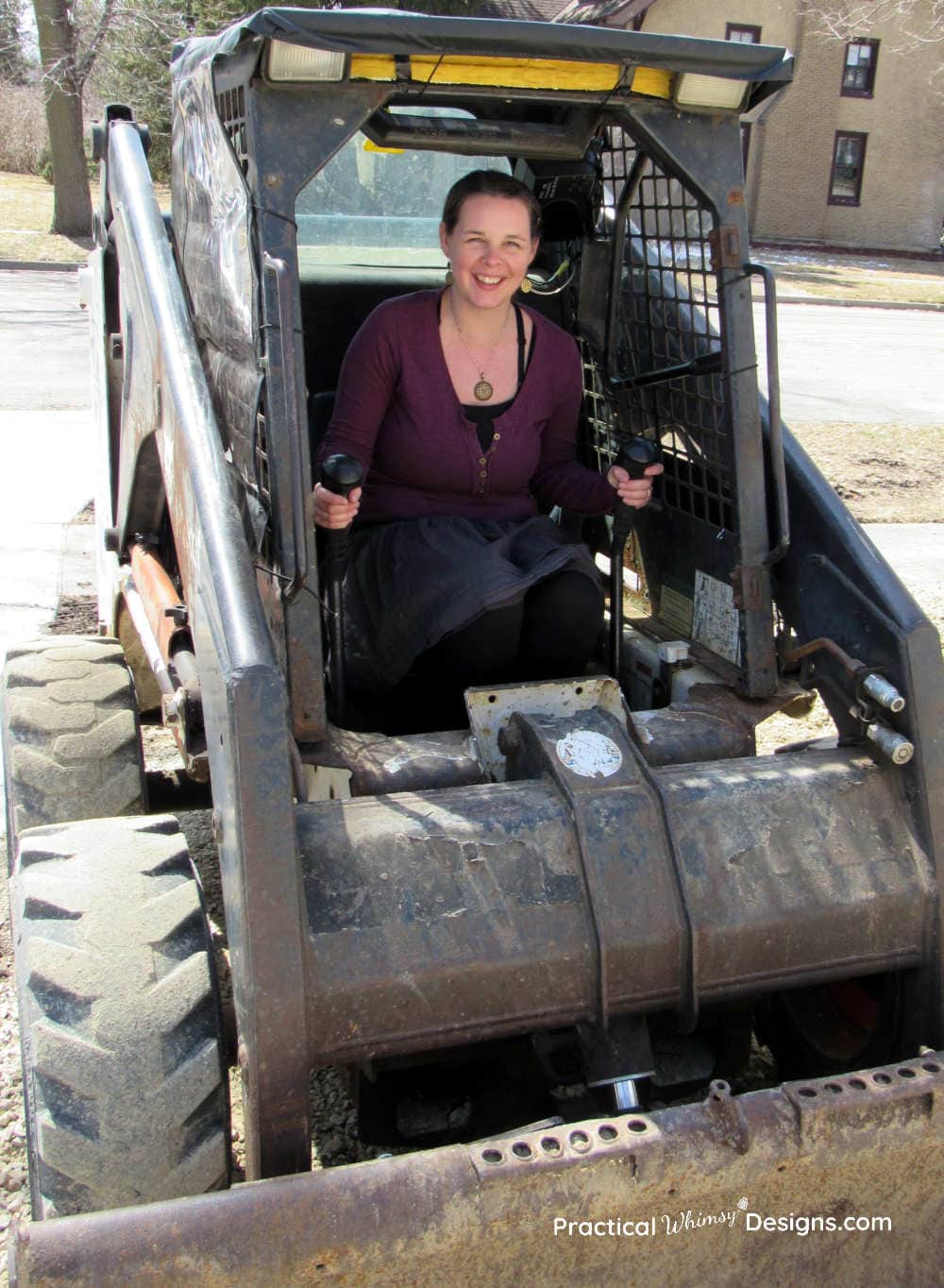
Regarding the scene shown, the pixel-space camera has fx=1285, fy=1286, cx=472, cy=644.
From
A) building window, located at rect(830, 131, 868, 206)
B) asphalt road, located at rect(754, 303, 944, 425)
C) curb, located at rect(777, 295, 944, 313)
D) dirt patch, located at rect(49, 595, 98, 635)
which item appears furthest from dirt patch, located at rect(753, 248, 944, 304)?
dirt patch, located at rect(49, 595, 98, 635)

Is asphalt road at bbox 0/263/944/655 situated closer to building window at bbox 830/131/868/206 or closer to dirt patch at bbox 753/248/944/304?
dirt patch at bbox 753/248/944/304

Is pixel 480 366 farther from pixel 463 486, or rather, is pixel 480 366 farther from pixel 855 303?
pixel 855 303

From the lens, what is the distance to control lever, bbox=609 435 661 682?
314cm

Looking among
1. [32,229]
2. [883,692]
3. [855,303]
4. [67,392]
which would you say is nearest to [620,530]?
[883,692]

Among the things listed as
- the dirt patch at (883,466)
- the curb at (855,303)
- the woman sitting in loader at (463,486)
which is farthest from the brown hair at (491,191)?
the curb at (855,303)

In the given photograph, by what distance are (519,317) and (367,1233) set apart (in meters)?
2.30

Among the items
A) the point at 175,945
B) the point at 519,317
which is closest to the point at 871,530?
the point at 519,317

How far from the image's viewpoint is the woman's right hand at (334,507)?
2762 mm

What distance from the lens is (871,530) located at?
8.00m

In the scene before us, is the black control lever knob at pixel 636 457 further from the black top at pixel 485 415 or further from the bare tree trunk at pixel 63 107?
the bare tree trunk at pixel 63 107

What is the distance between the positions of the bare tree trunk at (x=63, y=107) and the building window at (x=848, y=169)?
19.4 m

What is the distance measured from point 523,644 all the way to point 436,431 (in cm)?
57

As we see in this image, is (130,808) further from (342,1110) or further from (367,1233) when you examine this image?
(367,1233)

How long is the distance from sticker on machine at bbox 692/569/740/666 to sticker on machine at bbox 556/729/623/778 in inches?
28.4
